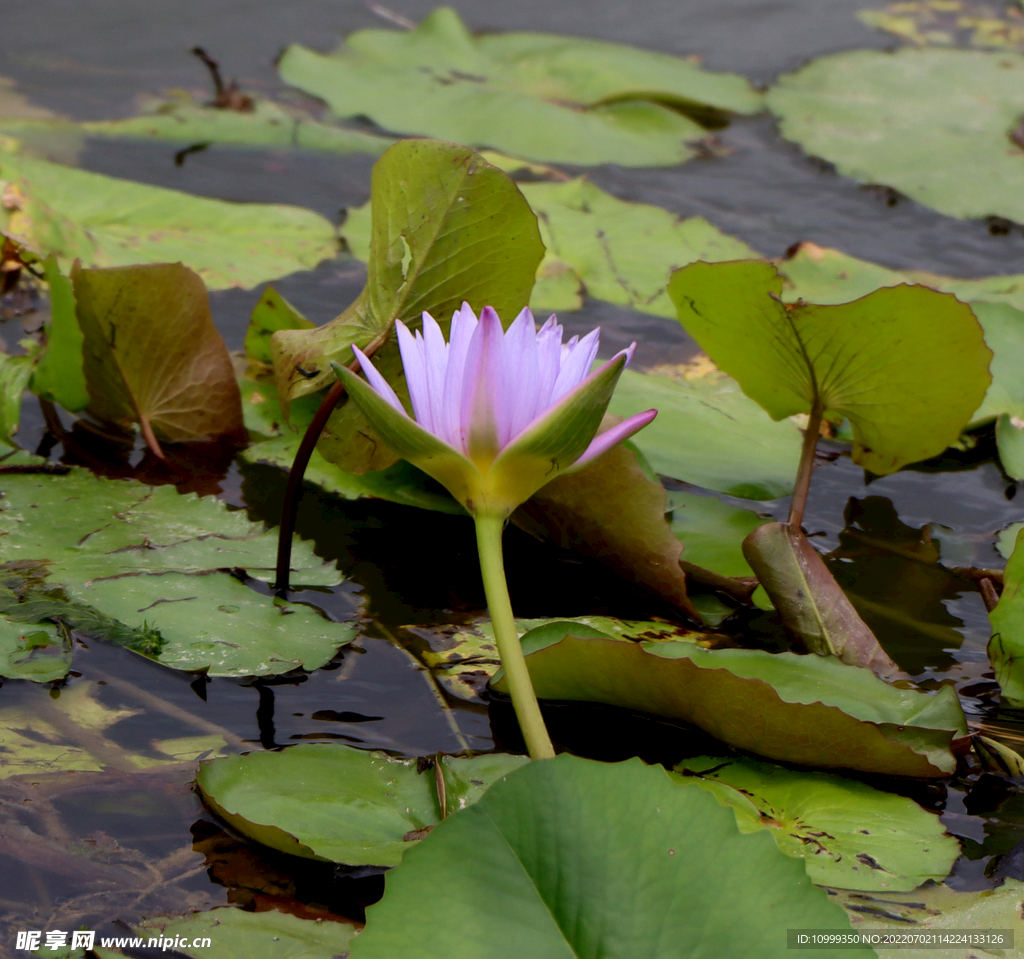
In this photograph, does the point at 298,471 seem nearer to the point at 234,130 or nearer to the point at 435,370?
the point at 435,370

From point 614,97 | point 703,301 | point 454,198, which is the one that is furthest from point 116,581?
point 614,97

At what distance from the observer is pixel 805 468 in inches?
49.3

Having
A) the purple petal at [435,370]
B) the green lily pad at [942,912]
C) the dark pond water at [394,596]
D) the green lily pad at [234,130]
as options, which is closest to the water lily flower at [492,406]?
the purple petal at [435,370]

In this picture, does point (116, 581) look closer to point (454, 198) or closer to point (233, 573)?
point (233, 573)

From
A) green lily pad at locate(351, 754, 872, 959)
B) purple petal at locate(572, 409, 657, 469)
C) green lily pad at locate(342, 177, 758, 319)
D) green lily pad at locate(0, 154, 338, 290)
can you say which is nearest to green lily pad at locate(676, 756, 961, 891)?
green lily pad at locate(351, 754, 872, 959)

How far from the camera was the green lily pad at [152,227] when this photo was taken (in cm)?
178

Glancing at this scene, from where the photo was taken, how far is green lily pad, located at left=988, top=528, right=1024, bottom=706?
39.6 inches

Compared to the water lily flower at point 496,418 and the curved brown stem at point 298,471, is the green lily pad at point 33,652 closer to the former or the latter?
the curved brown stem at point 298,471

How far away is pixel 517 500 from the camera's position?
32.5 inches

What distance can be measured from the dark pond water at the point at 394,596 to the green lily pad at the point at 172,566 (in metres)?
0.06

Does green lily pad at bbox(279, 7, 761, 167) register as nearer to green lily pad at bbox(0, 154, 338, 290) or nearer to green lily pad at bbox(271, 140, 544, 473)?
green lily pad at bbox(0, 154, 338, 290)

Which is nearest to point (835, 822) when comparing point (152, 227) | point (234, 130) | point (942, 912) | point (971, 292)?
point (942, 912)

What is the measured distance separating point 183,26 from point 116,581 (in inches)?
109

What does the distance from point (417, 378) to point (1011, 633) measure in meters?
0.67
